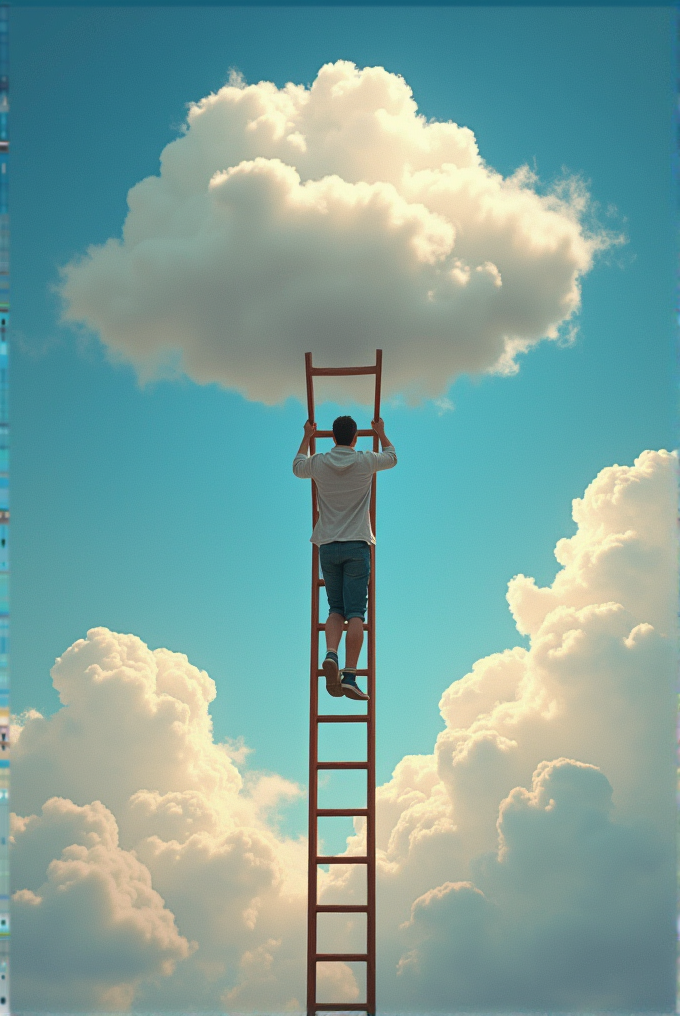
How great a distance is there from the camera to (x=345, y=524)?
4410 mm

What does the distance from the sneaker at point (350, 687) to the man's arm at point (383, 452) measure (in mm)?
925

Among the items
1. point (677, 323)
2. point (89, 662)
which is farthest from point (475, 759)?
point (677, 323)

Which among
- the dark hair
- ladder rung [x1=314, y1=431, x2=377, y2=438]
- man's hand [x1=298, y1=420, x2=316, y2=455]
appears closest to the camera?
the dark hair

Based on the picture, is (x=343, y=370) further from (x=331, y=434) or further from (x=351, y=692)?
(x=351, y=692)

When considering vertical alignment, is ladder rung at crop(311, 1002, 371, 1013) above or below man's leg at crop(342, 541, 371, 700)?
→ below

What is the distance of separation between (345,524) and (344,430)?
1.38 ft

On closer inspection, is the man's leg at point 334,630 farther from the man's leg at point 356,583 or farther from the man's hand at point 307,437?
the man's hand at point 307,437

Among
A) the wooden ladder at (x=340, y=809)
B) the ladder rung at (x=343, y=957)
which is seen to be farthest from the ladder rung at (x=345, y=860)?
the ladder rung at (x=343, y=957)

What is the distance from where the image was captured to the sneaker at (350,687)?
168 inches

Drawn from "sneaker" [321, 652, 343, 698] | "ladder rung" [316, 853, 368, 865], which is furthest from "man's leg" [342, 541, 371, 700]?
"ladder rung" [316, 853, 368, 865]

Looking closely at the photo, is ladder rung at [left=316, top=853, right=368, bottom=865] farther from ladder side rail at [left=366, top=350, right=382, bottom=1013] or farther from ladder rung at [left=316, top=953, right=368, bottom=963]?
ladder rung at [left=316, top=953, right=368, bottom=963]

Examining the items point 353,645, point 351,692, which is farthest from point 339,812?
point 353,645

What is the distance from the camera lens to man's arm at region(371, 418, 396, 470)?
4406 millimetres

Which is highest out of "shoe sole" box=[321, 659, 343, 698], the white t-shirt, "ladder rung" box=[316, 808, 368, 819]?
the white t-shirt
